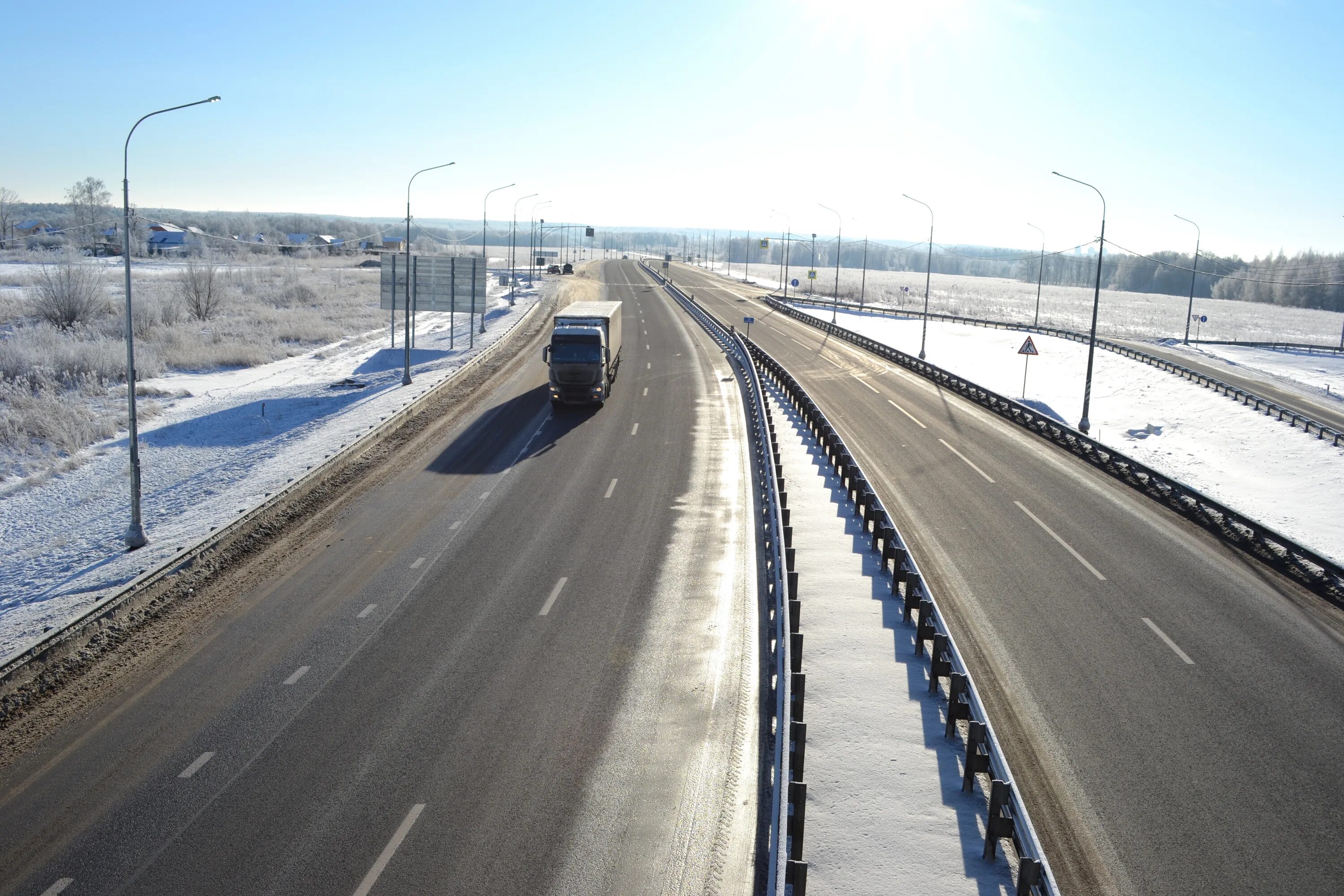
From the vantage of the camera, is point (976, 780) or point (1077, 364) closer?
point (976, 780)

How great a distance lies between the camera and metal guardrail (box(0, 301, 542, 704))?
1270 centimetres

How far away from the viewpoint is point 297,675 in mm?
13406

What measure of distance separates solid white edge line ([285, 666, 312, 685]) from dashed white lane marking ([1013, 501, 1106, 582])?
14.2 metres

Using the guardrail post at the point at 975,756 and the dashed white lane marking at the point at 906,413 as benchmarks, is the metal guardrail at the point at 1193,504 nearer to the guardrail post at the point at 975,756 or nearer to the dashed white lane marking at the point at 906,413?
the dashed white lane marking at the point at 906,413

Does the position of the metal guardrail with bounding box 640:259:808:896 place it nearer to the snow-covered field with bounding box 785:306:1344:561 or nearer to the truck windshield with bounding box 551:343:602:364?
the truck windshield with bounding box 551:343:602:364

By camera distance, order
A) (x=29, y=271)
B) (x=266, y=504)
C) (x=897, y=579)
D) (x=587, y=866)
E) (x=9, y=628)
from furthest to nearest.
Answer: (x=29, y=271)
(x=266, y=504)
(x=897, y=579)
(x=9, y=628)
(x=587, y=866)

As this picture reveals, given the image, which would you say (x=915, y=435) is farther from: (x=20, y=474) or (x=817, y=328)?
(x=817, y=328)

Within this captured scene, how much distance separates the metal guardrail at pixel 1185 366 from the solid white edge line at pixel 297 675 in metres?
38.2

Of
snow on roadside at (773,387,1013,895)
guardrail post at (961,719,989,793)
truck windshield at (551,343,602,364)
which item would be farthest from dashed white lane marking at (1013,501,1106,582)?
truck windshield at (551,343,602,364)

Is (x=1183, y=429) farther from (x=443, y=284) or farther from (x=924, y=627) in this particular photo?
(x=443, y=284)

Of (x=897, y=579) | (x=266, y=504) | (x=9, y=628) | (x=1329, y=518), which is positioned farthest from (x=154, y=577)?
(x=1329, y=518)

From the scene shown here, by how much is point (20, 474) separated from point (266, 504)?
1517cm

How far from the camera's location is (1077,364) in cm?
6131

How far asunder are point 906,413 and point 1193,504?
1339 centimetres
